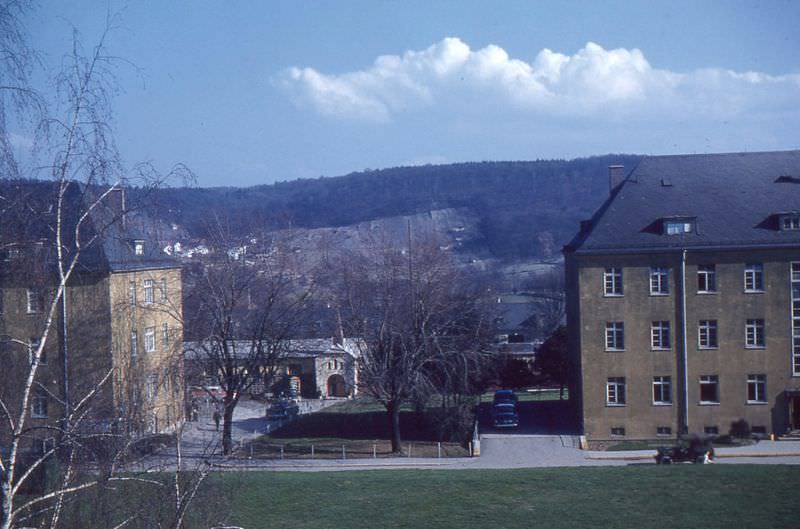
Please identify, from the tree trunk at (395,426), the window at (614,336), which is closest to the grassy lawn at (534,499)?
the tree trunk at (395,426)

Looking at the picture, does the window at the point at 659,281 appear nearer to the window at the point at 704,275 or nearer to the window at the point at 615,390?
the window at the point at 704,275

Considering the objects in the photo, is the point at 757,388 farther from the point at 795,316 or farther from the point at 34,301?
the point at 34,301

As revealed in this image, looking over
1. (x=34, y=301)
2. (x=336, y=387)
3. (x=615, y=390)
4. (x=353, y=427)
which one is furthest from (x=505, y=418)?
(x=34, y=301)

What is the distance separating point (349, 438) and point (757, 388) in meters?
16.9

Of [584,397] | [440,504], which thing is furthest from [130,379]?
[584,397]

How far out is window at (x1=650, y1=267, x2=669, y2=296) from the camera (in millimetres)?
32188

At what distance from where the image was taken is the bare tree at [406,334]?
31562mm

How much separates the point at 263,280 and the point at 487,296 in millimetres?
18328

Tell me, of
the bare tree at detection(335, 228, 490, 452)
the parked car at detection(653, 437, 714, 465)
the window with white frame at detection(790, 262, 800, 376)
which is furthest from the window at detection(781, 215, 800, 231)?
the bare tree at detection(335, 228, 490, 452)

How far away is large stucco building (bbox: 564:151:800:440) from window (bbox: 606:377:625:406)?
0.04 m

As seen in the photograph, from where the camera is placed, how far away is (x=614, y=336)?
32.7 m

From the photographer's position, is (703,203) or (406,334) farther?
(703,203)

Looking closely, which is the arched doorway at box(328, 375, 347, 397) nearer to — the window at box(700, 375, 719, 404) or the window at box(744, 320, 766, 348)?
the window at box(700, 375, 719, 404)

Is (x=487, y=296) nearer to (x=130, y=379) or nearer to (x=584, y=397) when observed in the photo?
(x=584, y=397)
